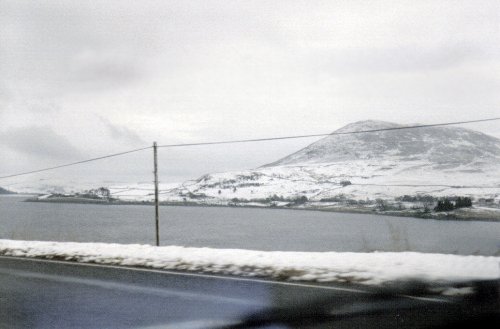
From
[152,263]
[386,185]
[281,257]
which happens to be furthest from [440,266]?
[386,185]

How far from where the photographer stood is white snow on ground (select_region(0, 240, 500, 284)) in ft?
28.7

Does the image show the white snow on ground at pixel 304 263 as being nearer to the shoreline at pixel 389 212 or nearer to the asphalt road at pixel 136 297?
the asphalt road at pixel 136 297

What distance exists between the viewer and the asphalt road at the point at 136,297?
252 inches

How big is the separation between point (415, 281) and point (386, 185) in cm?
17927

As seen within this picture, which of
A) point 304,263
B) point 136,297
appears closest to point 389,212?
point 304,263

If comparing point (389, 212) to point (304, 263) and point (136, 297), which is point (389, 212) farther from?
point (136, 297)

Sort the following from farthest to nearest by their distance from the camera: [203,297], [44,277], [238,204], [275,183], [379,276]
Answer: [275,183] → [238,204] → [44,277] → [379,276] → [203,297]

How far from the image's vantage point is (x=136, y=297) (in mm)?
7895

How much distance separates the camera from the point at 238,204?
174000 millimetres

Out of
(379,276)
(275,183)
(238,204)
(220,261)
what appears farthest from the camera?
(275,183)

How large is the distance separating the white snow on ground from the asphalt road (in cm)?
86

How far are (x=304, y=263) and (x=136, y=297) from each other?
173 inches

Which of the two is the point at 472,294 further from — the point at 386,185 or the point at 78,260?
the point at 386,185

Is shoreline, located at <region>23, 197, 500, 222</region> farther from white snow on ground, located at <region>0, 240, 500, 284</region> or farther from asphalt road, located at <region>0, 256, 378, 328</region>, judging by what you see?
asphalt road, located at <region>0, 256, 378, 328</region>
